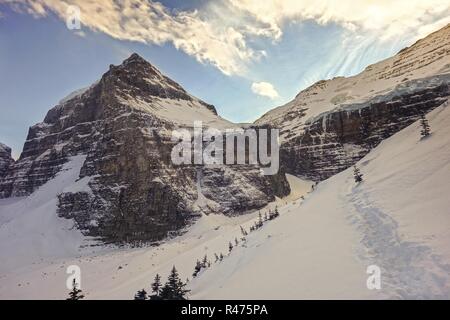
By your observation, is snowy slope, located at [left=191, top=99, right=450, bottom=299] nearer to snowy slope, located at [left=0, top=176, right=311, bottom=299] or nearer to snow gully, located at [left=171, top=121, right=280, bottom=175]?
snowy slope, located at [left=0, top=176, right=311, bottom=299]

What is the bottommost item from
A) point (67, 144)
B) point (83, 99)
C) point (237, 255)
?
point (237, 255)

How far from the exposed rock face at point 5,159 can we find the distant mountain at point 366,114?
94.4 m

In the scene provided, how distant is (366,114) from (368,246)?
315ft

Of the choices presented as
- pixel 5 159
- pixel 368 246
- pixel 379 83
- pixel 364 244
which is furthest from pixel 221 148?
pixel 5 159

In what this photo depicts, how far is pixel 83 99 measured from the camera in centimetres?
10394

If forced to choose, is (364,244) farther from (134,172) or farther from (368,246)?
(134,172)

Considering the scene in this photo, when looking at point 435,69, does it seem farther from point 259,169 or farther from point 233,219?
point 233,219

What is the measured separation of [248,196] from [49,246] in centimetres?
4118

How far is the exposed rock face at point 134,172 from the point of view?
70.0m

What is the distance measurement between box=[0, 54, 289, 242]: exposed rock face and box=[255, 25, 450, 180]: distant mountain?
21647 millimetres

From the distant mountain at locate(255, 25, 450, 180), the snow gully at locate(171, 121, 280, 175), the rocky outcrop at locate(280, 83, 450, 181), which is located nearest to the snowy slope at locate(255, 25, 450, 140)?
the distant mountain at locate(255, 25, 450, 180)

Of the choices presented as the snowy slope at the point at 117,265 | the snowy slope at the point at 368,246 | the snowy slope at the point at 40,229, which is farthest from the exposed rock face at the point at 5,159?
the snowy slope at the point at 368,246
